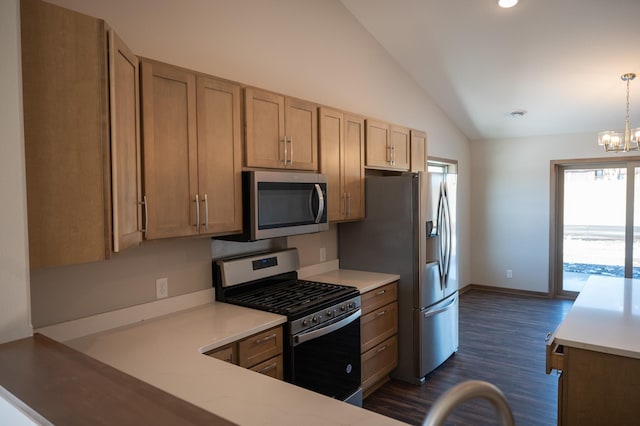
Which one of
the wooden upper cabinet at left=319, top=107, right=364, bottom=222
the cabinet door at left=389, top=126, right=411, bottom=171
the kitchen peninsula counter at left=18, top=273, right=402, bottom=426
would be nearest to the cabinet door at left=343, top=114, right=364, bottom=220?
the wooden upper cabinet at left=319, top=107, right=364, bottom=222

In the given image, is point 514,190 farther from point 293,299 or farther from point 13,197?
point 13,197

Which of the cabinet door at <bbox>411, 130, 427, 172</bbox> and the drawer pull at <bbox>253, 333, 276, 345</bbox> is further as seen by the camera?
the cabinet door at <bbox>411, 130, 427, 172</bbox>

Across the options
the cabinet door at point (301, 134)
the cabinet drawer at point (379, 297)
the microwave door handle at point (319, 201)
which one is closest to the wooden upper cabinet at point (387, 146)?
the cabinet door at point (301, 134)

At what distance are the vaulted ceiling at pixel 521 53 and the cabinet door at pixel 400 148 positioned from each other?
961 millimetres

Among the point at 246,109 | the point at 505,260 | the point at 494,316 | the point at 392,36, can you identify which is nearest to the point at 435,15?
the point at 392,36

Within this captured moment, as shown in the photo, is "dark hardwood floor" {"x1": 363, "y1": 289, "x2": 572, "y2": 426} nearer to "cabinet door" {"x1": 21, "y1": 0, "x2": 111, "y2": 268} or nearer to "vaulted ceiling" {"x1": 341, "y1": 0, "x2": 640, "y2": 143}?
"cabinet door" {"x1": 21, "y1": 0, "x2": 111, "y2": 268}

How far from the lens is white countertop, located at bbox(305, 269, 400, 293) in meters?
3.26

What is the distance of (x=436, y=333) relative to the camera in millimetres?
3744

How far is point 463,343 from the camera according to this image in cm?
447

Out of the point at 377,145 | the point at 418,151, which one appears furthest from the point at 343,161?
the point at 418,151

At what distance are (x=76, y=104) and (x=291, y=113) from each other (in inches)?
63.0

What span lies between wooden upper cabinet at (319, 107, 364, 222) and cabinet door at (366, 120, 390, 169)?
10cm

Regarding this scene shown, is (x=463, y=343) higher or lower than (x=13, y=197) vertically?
lower

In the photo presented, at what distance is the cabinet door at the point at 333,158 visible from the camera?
322 centimetres
